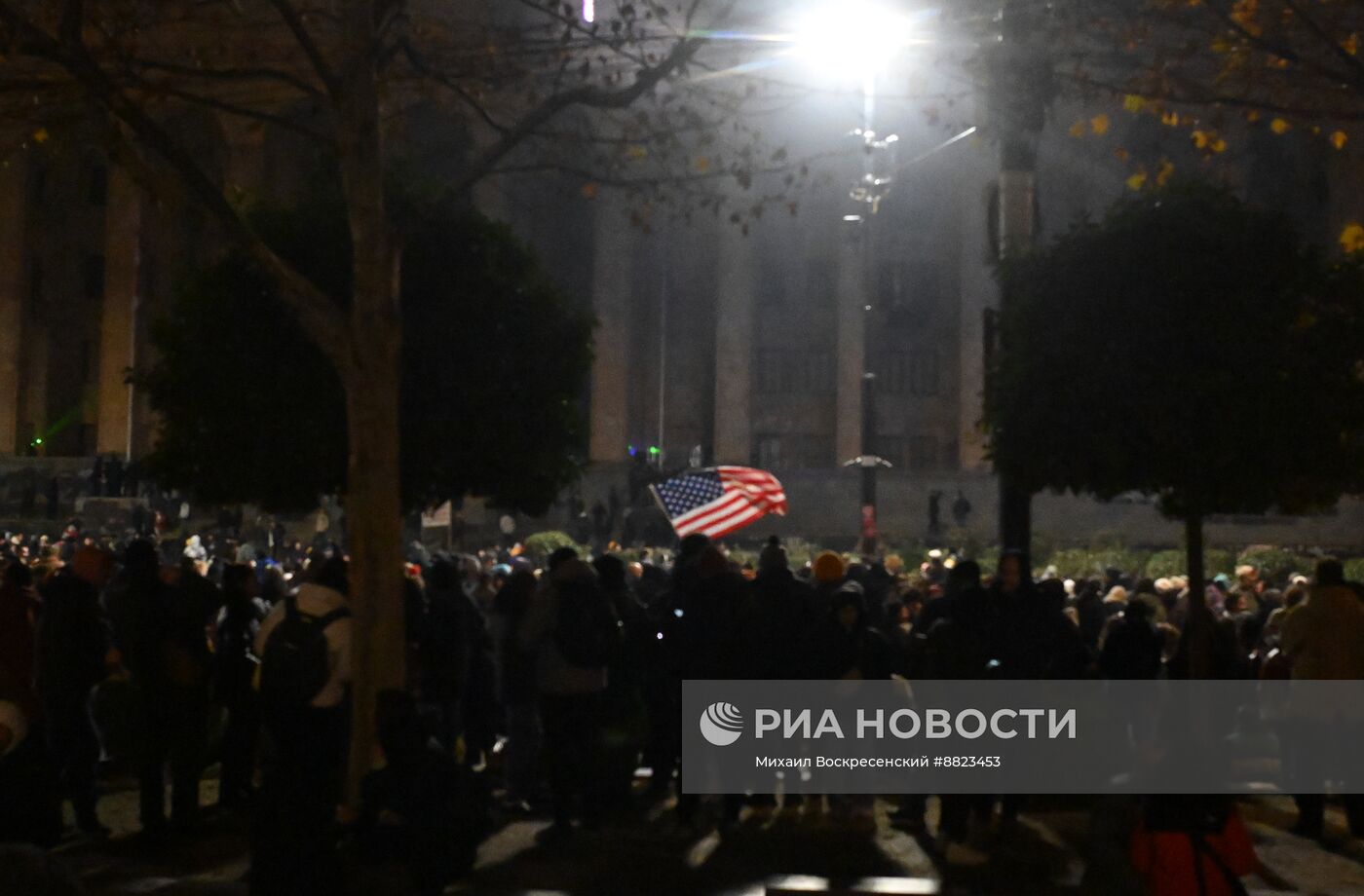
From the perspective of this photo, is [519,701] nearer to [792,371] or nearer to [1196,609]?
[1196,609]

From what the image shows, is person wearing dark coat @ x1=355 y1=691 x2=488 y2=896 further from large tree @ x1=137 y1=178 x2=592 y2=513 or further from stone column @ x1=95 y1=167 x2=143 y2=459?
stone column @ x1=95 y1=167 x2=143 y2=459

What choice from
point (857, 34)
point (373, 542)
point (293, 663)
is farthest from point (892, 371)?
point (293, 663)

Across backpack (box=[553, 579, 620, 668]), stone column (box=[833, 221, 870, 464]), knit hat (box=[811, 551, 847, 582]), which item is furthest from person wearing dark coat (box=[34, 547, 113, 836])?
stone column (box=[833, 221, 870, 464])

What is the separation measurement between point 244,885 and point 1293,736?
6291 millimetres

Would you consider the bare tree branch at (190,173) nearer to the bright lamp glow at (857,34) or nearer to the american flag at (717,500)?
the bright lamp glow at (857,34)

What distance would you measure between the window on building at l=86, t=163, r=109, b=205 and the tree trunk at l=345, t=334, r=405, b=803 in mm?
51643

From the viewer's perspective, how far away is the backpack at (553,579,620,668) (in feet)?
31.7

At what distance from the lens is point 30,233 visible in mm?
53844

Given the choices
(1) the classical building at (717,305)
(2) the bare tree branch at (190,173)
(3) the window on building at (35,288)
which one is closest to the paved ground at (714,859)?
(2) the bare tree branch at (190,173)

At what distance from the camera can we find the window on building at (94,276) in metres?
57.8

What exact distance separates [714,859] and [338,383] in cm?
471

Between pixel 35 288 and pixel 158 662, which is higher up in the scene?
pixel 35 288

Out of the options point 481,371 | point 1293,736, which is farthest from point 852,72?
point 1293,736

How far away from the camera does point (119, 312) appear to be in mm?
52875
